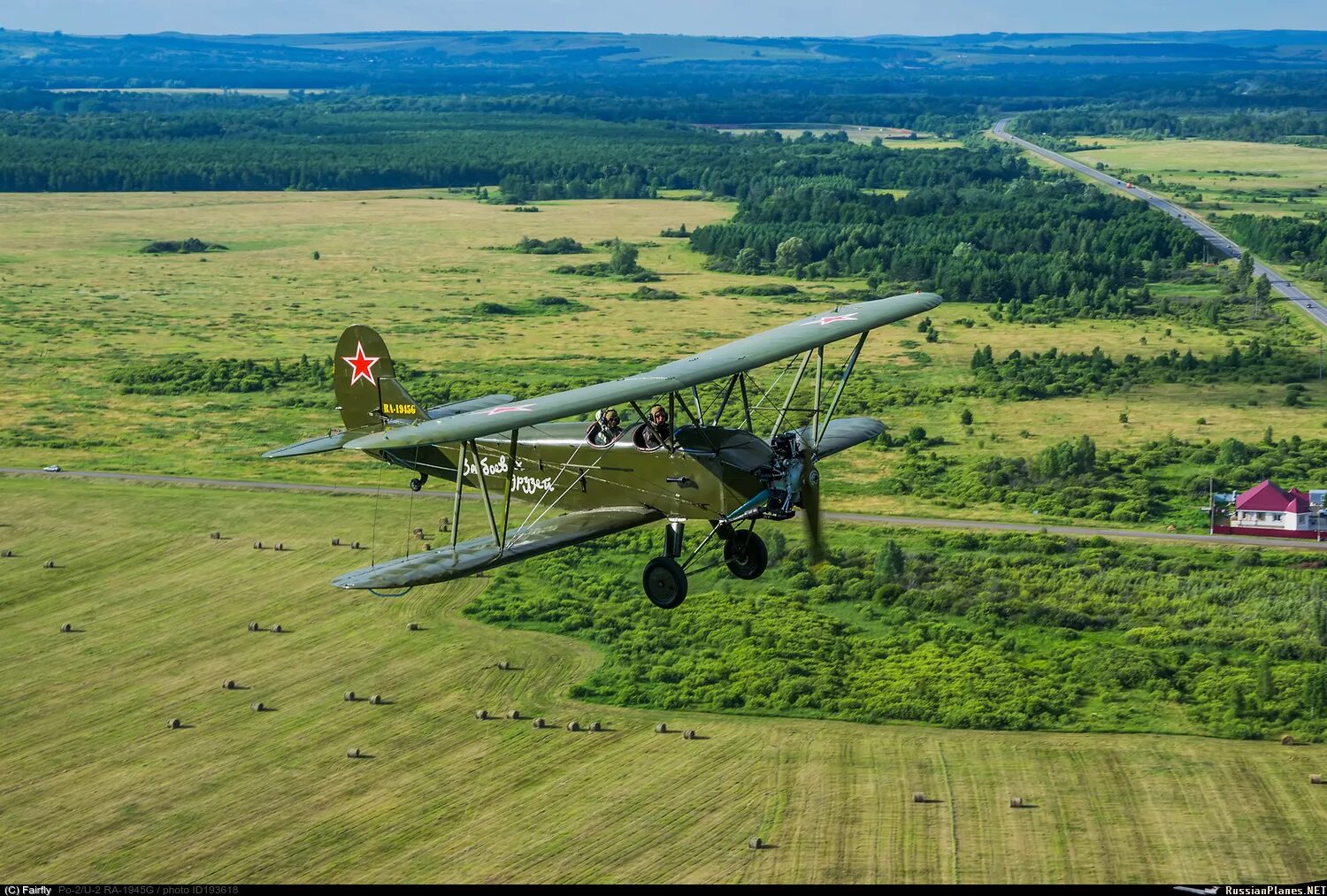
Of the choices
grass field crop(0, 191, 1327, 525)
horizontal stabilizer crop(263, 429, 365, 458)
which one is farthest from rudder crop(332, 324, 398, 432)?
grass field crop(0, 191, 1327, 525)

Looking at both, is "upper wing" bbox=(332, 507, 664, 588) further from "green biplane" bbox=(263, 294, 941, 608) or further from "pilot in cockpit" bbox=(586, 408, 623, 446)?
"pilot in cockpit" bbox=(586, 408, 623, 446)

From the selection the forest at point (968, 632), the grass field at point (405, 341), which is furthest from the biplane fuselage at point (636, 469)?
the grass field at point (405, 341)

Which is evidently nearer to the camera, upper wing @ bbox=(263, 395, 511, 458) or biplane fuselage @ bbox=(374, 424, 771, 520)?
biplane fuselage @ bbox=(374, 424, 771, 520)

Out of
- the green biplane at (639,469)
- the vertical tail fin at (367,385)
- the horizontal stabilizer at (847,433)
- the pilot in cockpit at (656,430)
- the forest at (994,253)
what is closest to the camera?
the green biplane at (639,469)

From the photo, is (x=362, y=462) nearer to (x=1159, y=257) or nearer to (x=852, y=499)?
(x=852, y=499)

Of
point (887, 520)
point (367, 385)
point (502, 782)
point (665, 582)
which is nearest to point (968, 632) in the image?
point (887, 520)

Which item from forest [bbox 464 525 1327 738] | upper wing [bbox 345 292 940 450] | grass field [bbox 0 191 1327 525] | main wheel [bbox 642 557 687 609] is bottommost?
grass field [bbox 0 191 1327 525]

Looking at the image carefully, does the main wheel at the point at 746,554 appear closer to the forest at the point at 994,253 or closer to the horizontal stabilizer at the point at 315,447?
the horizontal stabilizer at the point at 315,447

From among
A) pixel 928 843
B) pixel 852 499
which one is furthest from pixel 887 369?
pixel 928 843
